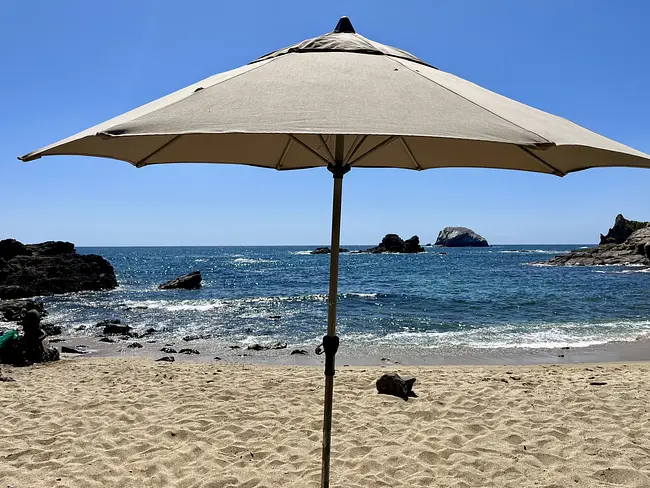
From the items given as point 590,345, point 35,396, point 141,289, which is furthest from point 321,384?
point 141,289

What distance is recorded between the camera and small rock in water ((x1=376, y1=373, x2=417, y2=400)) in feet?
21.4

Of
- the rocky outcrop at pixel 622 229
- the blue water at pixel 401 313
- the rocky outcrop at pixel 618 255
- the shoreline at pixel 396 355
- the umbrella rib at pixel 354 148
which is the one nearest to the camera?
the umbrella rib at pixel 354 148

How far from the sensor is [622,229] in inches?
2505

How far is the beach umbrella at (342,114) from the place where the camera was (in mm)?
1754

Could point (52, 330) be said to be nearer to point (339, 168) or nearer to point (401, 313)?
point (401, 313)

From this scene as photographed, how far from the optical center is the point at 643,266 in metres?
45.9

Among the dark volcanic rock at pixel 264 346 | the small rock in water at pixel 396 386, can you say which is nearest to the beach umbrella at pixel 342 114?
the small rock in water at pixel 396 386

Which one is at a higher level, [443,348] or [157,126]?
[157,126]

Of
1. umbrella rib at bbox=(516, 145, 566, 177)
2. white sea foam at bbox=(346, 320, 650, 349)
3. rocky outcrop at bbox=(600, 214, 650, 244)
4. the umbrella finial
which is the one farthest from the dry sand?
rocky outcrop at bbox=(600, 214, 650, 244)

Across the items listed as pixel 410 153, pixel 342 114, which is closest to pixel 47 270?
pixel 410 153

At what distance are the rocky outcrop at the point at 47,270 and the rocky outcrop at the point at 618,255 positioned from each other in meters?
46.4

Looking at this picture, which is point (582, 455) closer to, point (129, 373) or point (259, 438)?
point (259, 438)

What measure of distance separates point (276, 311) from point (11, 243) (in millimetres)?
18513

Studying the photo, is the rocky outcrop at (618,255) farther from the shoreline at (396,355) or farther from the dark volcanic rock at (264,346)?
the dark volcanic rock at (264,346)
